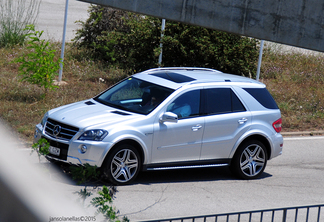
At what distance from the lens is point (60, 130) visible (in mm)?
6977

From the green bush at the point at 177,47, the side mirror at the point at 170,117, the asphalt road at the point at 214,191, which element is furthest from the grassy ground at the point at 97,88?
the side mirror at the point at 170,117

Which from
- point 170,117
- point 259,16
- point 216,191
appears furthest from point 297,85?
point 170,117

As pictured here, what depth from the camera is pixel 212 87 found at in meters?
8.03

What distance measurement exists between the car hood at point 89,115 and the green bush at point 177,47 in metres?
6.82

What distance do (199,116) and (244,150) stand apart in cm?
120

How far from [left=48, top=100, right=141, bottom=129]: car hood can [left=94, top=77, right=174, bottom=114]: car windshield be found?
25 cm

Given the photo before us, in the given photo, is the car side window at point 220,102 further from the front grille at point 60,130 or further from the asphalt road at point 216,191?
the front grille at point 60,130

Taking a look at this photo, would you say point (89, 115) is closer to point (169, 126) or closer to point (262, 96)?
point (169, 126)

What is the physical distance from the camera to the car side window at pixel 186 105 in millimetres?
7527

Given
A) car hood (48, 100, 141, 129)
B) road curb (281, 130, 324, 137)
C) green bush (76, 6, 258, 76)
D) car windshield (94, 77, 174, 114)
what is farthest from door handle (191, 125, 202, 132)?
green bush (76, 6, 258, 76)

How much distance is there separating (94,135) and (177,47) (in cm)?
871

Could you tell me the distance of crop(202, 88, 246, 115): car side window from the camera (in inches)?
308

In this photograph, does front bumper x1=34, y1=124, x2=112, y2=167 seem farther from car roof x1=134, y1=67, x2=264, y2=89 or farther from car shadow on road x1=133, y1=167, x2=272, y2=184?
car roof x1=134, y1=67, x2=264, y2=89

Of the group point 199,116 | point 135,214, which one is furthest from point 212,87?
point 135,214
